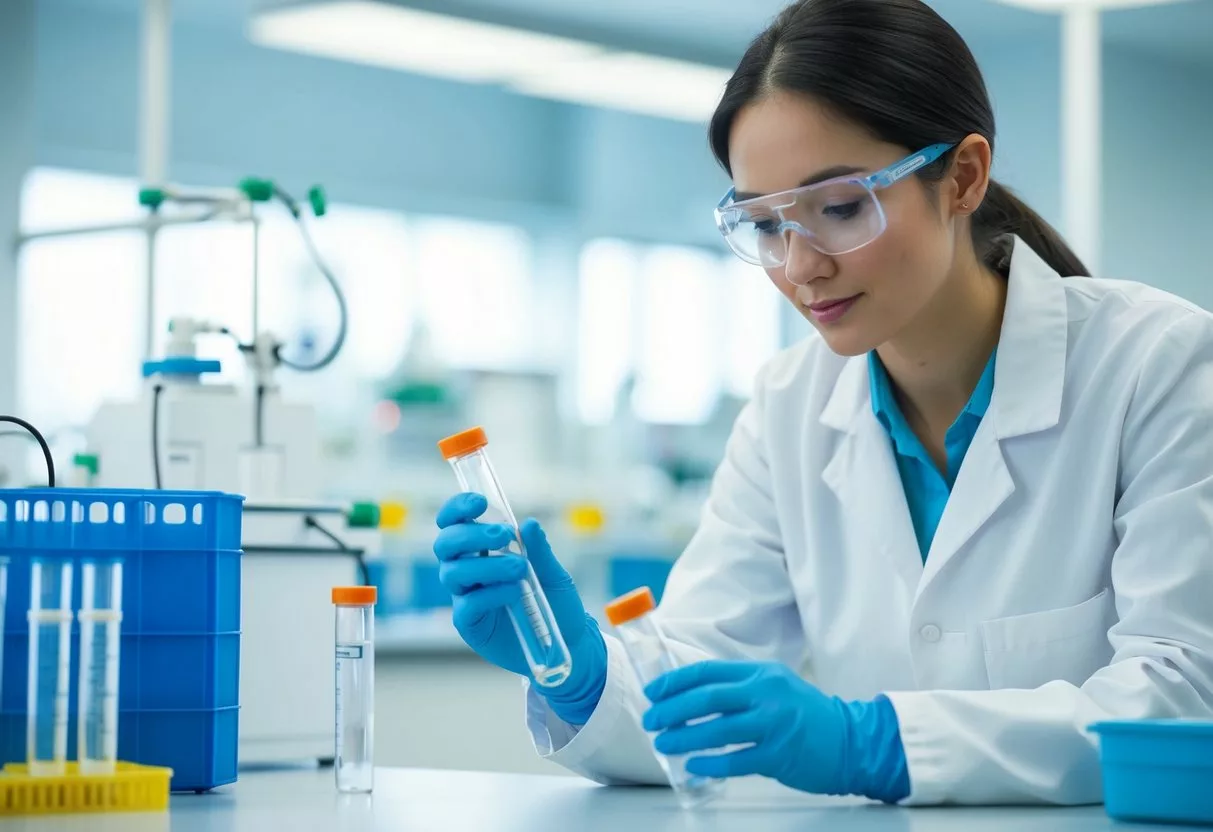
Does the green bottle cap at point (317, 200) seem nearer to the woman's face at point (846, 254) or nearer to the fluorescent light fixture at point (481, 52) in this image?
the woman's face at point (846, 254)

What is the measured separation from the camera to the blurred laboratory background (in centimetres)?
382

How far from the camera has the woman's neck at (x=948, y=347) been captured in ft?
5.48

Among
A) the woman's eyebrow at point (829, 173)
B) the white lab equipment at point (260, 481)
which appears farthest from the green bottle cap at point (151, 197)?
the woman's eyebrow at point (829, 173)

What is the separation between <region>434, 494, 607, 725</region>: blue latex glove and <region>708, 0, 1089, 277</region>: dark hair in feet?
1.66

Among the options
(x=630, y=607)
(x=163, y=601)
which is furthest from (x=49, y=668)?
(x=630, y=607)

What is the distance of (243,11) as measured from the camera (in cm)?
581

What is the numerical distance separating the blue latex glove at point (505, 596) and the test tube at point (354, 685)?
0.08 meters

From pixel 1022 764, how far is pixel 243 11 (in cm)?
518

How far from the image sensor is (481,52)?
3.95 m

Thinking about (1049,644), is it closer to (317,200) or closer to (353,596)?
A: (353,596)

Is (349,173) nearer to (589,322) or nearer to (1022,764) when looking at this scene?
(589,322)

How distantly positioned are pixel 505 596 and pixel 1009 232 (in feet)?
2.67

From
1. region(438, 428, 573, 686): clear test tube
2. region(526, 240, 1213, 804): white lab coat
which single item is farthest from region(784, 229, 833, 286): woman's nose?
region(438, 428, 573, 686): clear test tube

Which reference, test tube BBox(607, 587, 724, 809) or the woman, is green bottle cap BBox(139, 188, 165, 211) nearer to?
the woman
